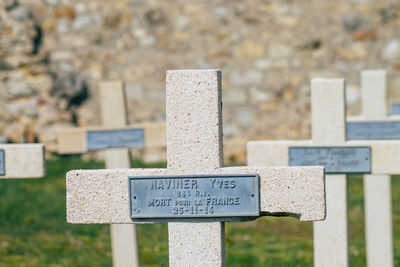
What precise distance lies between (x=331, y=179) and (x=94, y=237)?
314 centimetres

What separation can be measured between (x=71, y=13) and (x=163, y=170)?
292 inches

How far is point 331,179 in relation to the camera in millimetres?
4926

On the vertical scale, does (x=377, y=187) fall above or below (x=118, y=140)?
below

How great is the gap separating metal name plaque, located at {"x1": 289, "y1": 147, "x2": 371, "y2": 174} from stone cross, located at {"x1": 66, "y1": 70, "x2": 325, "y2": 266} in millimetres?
1332

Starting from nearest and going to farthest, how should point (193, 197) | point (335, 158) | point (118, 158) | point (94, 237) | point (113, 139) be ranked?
point (193, 197) < point (335, 158) < point (113, 139) < point (118, 158) < point (94, 237)

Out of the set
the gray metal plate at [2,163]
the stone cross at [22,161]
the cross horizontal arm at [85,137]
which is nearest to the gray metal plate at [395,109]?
the cross horizontal arm at [85,137]

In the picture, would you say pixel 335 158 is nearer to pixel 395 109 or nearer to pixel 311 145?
pixel 311 145

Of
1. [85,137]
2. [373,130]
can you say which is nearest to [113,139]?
[85,137]

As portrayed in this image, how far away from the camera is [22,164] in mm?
4664

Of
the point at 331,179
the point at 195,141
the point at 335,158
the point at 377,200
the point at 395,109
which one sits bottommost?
the point at 377,200

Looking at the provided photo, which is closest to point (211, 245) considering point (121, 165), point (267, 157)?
point (267, 157)

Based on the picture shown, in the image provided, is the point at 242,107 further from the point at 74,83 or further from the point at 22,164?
the point at 22,164

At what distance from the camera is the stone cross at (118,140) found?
614cm

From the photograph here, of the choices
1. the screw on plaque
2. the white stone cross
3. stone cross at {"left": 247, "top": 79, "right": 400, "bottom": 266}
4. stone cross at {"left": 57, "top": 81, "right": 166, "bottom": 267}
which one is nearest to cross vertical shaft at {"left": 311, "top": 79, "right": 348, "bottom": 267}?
stone cross at {"left": 247, "top": 79, "right": 400, "bottom": 266}
